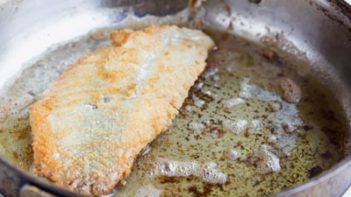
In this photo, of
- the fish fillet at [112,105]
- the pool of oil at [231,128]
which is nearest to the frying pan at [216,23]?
the pool of oil at [231,128]


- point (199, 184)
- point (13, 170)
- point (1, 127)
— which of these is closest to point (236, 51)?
point (199, 184)

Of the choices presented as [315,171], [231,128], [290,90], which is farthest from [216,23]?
[315,171]

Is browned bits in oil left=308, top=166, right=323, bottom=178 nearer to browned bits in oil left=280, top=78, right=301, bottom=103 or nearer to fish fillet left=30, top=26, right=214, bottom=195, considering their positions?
browned bits in oil left=280, top=78, right=301, bottom=103

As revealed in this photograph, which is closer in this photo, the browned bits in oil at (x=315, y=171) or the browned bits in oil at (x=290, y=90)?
the browned bits in oil at (x=315, y=171)

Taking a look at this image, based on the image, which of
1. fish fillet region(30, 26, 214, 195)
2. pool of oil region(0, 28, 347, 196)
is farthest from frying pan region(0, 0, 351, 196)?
fish fillet region(30, 26, 214, 195)

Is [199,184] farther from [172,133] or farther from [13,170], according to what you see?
[13,170]

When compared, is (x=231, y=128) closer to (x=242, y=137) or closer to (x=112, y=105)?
(x=242, y=137)

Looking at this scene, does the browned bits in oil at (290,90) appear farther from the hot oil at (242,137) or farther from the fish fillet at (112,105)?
the fish fillet at (112,105)
